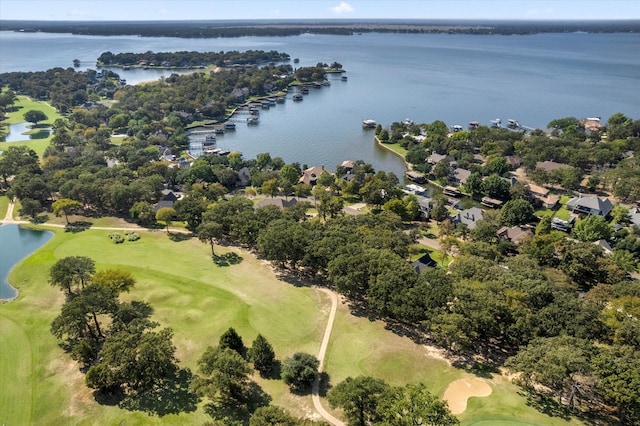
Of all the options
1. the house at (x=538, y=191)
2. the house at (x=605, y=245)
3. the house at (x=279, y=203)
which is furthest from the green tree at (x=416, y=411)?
the house at (x=538, y=191)

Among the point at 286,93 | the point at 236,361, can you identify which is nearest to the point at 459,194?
the point at 236,361

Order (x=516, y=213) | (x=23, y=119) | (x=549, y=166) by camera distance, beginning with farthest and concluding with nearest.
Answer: (x=23, y=119) < (x=549, y=166) < (x=516, y=213)

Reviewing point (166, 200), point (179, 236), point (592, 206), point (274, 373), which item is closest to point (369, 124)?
point (592, 206)

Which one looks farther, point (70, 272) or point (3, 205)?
point (3, 205)

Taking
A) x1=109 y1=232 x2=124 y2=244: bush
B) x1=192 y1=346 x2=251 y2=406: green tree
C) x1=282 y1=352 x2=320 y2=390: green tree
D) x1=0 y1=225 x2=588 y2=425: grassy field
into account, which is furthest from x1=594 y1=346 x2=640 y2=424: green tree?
x1=109 y1=232 x2=124 y2=244: bush

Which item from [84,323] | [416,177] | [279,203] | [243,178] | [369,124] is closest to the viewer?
[84,323]

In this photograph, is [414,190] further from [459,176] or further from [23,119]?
[23,119]

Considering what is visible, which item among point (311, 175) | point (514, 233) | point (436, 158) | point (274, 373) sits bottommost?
point (274, 373)
